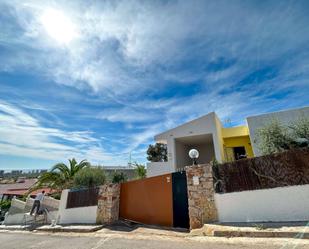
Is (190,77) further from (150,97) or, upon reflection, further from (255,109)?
(255,109)

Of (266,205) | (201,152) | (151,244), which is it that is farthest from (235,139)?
(151,244)

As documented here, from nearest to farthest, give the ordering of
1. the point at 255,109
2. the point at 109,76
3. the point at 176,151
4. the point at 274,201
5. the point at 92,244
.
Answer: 1. the point at 274,201
2. the point at 92,244
3. the point at 109,76
4. the point at 255,109
5. the point at 176,151

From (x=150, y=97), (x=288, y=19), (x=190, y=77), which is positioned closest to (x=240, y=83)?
(x=190, y=77)

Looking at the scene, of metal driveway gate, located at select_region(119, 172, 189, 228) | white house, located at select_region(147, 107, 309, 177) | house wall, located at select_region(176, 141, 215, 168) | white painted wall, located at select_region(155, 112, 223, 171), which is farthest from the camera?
house wall, located at select_region(176, 141, 215, 168)

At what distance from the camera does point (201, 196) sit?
7.12m

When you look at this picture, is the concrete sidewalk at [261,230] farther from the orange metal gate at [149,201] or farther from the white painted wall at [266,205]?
the orange metal gate at [149,201]

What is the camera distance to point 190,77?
36.3ft

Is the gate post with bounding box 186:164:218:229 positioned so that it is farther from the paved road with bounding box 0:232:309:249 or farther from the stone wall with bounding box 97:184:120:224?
the stone wall with bounding box 97:184:120:224

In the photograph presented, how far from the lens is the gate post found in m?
6.83

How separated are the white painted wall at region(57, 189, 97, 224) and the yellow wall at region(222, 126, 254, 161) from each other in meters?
11.6

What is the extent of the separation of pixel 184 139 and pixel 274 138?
8.93 metres

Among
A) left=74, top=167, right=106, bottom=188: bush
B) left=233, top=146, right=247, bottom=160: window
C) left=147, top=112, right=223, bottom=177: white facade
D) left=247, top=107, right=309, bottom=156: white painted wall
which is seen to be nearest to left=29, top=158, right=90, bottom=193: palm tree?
left=74, top=167, right=106, bottom=188: bush

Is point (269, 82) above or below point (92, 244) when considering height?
above

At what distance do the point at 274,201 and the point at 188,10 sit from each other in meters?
7.37
